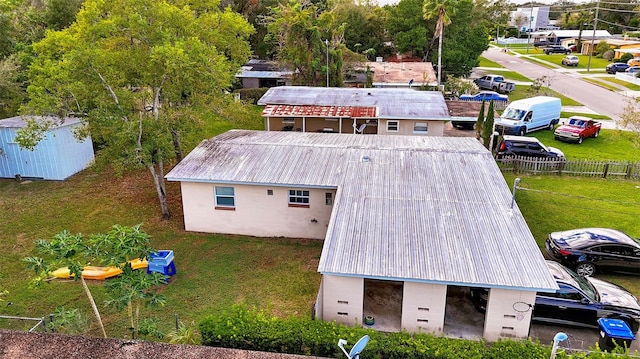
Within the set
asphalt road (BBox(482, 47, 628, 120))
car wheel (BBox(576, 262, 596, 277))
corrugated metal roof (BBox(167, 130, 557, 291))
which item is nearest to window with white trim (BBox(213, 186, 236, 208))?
corrugated metal roof (BBox(167, 130, 557, 291))

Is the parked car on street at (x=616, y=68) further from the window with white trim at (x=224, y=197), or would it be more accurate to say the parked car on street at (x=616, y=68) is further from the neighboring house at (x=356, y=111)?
the window with white trim at (x=224, y=197)

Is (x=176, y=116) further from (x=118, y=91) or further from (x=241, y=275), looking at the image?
(x=241, y=275)

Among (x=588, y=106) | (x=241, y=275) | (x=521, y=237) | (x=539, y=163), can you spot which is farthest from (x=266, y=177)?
(x=588, y=106)

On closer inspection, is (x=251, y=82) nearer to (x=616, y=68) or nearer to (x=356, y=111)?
(x=356, y=111)

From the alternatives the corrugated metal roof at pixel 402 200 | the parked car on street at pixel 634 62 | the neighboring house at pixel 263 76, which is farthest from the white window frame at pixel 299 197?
the parked car on street at pixel 634 62

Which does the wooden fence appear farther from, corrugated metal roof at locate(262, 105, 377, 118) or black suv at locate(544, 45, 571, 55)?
black suv at locate(544, 45, 571, 55)

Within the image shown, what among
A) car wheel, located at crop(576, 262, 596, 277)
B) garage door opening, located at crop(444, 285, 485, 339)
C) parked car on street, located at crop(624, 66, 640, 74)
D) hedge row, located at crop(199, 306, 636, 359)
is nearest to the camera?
hedge row, located at crop(199, 306, 636, 359)
